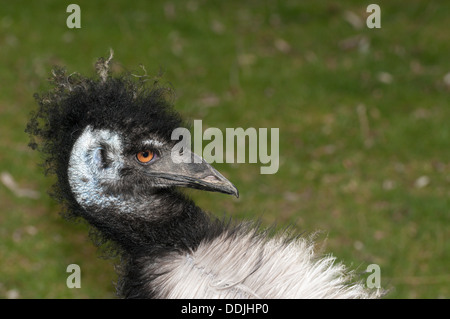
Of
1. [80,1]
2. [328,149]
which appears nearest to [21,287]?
[328,149]

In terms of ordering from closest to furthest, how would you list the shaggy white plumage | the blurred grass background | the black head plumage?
the shaggy white plumage → the black head plumage → the blurred grass background

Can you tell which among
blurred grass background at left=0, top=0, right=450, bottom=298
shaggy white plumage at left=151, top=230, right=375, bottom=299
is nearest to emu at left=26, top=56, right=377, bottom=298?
shaggy white plumage at left=151, top=230, right=375, bottom=299

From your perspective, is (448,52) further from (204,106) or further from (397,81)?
(204,106)

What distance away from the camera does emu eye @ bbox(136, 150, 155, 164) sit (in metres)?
3.52

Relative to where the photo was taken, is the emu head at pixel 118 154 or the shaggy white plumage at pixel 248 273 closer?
the shaggy white plumage at pixel 248 273

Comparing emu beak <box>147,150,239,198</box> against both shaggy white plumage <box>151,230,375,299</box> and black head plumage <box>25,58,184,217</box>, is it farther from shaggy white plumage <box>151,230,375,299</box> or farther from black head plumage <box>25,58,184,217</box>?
shaggy white plumage <box>151,230,375,299</box>

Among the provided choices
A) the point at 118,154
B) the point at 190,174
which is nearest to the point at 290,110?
the point at 190,174

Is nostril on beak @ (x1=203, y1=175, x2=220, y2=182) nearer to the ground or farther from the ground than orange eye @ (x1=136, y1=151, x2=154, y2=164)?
nearer to the ground

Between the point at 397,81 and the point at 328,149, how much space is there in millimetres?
1782

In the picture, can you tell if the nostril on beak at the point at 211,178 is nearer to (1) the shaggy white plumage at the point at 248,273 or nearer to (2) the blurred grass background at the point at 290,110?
(1) the shaggy white plumage at the point at 248,273

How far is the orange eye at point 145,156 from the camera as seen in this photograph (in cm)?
352

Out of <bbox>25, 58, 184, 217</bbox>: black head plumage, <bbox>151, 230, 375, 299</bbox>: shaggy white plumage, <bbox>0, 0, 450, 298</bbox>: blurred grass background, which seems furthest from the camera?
<bbox>0, 0, 450, 298</bbox>: blurred grass background

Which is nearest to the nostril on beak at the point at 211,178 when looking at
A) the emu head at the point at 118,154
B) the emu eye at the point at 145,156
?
the emu head at the point at 118,154

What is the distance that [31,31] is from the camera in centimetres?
984
